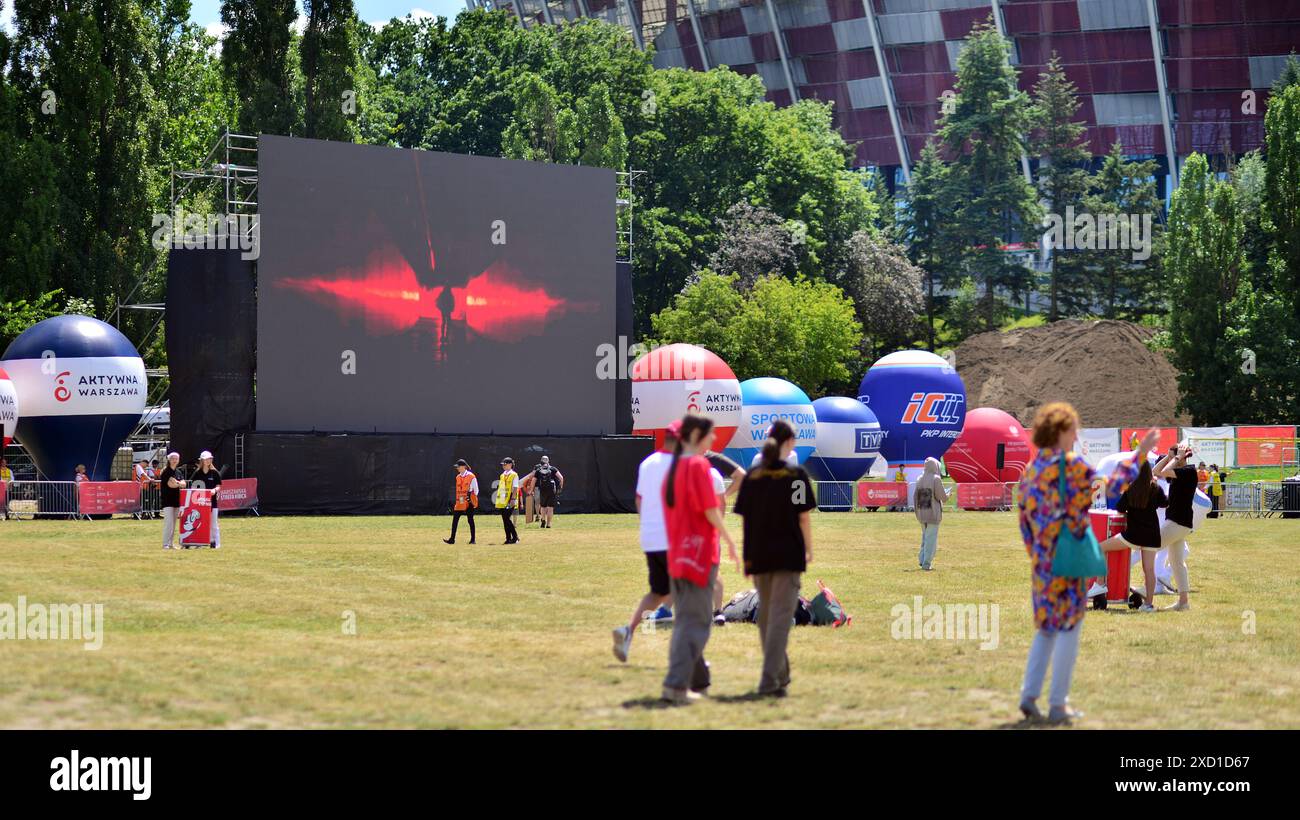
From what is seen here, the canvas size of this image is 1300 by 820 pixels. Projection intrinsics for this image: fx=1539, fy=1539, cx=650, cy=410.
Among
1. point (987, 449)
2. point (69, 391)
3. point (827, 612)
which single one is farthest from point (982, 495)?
point (827, 612)

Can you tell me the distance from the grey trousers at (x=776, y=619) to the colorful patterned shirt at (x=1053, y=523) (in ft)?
5.78

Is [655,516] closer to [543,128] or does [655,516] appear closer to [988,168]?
[543,128]

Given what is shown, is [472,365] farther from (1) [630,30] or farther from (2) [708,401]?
(1) [630,30]

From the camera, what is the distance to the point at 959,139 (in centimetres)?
8575

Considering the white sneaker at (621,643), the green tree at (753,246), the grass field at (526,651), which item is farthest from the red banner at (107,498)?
the green tree at (753,246)

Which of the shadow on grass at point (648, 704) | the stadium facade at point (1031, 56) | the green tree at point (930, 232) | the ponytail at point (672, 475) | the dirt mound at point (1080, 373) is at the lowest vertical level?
the shadow on grass at point (648, 704)

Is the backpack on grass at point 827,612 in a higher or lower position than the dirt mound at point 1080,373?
lower

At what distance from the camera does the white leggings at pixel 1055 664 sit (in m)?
10.4

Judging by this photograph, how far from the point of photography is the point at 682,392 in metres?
46.5

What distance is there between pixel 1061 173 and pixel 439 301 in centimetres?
5596

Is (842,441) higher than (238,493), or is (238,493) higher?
(842,441)

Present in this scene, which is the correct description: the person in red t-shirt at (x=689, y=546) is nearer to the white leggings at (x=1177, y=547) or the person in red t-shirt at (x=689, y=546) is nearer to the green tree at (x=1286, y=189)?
the white leggings at (x=1177, y=547)

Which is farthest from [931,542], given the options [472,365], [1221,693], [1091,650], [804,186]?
[804,186]

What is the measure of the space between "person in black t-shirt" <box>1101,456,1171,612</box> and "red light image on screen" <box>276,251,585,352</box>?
23.7m
